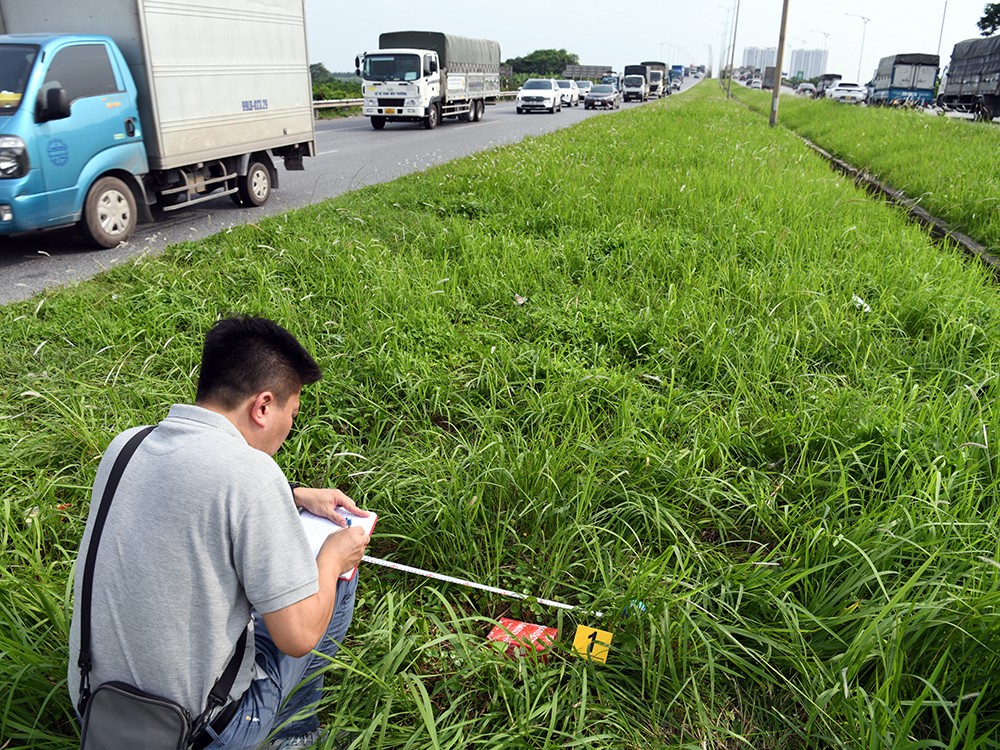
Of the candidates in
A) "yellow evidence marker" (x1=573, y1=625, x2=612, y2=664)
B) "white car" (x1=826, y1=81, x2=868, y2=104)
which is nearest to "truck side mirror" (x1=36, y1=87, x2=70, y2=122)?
"yellow evidence marker" (x1=573, y1=625, x2=612, y2=664)

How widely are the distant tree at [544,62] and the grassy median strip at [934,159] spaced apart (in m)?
88.2

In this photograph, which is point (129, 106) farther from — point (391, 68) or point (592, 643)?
point (391, 68)

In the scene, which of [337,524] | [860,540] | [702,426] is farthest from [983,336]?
[337,524]

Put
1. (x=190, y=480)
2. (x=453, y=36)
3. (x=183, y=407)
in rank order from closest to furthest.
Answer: (x=190, y=480) → (x=183, y=407) → (x=453, y=36)

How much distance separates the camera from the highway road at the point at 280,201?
273 inches

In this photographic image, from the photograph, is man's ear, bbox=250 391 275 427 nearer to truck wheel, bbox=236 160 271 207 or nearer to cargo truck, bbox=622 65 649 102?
truck wheel, bbox=236 160 271 207

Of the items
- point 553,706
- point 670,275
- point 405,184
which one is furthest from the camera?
point 405,184

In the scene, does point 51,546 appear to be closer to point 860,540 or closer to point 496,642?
point 496,642

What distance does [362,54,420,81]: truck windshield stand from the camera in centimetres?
2305

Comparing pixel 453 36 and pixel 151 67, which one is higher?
pixel 453 36

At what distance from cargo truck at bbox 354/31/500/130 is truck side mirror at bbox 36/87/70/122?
17.0 m

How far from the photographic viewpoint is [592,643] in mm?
2330

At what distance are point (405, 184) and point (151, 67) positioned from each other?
358 centimetres

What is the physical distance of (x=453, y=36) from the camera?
1026 inches
